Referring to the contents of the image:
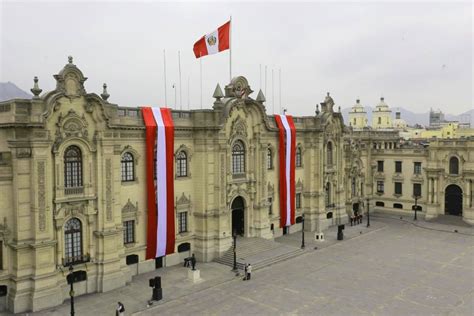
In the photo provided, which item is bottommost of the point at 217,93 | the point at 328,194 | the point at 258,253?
the point at 258,253

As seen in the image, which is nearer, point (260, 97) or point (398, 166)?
point (260, 97)

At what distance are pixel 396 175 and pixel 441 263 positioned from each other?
85.8 ft

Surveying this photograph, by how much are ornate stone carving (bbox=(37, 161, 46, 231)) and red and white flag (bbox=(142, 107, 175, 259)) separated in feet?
29.2

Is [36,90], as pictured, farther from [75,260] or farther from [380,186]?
[380,186]

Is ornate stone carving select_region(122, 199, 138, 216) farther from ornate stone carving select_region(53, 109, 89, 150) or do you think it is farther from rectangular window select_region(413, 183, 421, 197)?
rectangular window select_region(413, 183, 421, 197)

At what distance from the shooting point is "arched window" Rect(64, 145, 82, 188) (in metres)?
31.7

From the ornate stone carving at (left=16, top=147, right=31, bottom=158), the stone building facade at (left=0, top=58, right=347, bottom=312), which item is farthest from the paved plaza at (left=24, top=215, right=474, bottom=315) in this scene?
the ornate stone carving at (left=16, top=147, right=31, bottom=158)

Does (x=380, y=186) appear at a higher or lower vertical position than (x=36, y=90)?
lower

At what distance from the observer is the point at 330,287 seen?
34.2m

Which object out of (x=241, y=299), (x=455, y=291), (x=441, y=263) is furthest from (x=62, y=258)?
(x=441, y=263)

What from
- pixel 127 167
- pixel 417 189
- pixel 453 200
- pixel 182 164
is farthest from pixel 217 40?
pixel 453 200

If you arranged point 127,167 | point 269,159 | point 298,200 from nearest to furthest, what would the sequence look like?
point 127,167 < point 269,159 < point 298,200

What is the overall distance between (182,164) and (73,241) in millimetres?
11952

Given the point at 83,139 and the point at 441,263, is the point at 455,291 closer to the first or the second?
the point at 441,263
